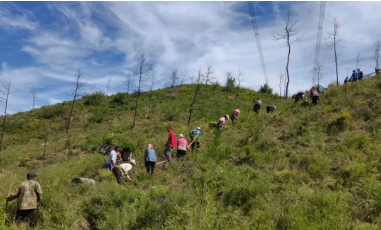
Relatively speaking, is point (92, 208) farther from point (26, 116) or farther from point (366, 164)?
point (26, 116)

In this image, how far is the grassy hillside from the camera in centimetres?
530

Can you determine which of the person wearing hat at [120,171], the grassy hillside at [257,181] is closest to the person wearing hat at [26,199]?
the grassy hillside at [257,181]

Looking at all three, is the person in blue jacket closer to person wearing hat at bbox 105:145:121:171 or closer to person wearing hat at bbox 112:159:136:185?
person wearing hat at bbox 112:159:136:185

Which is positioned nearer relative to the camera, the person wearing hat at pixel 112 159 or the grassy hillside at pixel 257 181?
the grassy hillside at pixel 257 181

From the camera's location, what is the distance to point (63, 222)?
5.84 metres

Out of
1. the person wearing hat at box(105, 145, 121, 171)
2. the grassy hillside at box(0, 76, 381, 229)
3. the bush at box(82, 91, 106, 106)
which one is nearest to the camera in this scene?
the grassy hillside at box(0, 76, 381, 229)

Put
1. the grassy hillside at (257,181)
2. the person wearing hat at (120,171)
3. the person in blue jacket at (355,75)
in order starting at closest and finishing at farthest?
the grassy hillside at (257,181) < the person wearing hat at (120,171) < the person in blue jacket at (355,75)

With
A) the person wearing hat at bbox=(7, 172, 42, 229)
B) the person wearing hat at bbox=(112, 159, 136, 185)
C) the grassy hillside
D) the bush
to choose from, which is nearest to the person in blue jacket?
the grassy hillside

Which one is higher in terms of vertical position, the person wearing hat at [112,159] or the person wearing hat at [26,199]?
the person wearing hat at [112,159]

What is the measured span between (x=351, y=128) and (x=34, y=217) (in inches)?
432

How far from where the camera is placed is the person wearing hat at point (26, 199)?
19.6 feet

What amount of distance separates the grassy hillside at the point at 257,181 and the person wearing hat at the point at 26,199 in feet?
0.87

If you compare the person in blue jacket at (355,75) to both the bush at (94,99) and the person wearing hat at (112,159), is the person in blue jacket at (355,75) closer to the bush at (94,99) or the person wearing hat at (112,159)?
the person wearing hat at (112,159)

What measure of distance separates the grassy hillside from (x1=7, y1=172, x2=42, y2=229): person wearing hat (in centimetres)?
26
